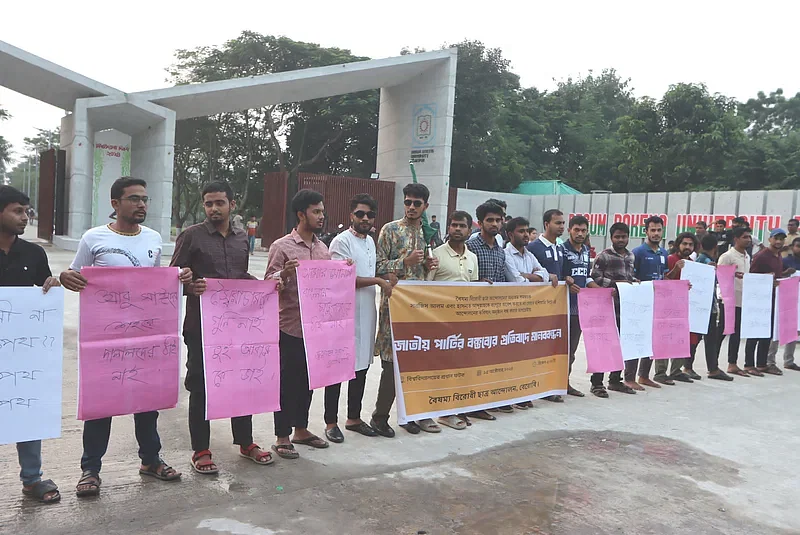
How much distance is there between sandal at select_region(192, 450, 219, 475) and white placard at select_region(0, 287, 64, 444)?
31.3 inches

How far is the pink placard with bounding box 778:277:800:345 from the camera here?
320 inches

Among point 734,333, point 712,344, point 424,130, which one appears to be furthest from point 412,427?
point 424,130

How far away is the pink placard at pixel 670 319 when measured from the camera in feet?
22.2

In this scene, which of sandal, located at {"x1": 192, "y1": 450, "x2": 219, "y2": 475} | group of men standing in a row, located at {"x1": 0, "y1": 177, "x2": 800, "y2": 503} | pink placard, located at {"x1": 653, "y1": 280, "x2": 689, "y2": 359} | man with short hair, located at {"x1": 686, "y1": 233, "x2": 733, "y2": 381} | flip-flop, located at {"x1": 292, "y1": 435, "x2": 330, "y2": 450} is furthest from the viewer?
man with short hair, located at {"x1": 686, "y1": 233, "x2": 733, "y2": 381}

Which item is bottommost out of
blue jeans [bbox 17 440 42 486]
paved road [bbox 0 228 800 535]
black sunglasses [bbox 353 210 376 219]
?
paved road [bbox 0 228 800 535]

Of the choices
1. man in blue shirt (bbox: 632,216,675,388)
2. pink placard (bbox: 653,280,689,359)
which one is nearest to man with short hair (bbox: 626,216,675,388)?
man in blue shirt (bbox: 632,216,675,388)

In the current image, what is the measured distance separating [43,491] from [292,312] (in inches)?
67.2

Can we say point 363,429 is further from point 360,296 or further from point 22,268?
point 22,268

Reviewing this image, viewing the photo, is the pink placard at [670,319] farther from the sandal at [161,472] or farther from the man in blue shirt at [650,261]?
the sandal at [161,472]

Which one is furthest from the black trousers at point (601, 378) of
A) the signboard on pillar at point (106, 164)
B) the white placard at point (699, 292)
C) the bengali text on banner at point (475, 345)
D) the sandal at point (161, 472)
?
the signboard on pillar at point (106, 164)

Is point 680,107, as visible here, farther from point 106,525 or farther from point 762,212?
point 106,525

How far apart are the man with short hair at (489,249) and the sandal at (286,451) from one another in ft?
5.97

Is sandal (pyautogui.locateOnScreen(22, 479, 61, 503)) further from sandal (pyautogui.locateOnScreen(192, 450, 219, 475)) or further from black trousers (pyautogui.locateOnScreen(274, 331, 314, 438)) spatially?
black trousers (pyautogui.locateOnScreen(274, 331, 314, 438))

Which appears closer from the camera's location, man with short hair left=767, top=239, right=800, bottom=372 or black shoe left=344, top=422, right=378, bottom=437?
black shoe left=344, top=422, right=378, bottom=437
